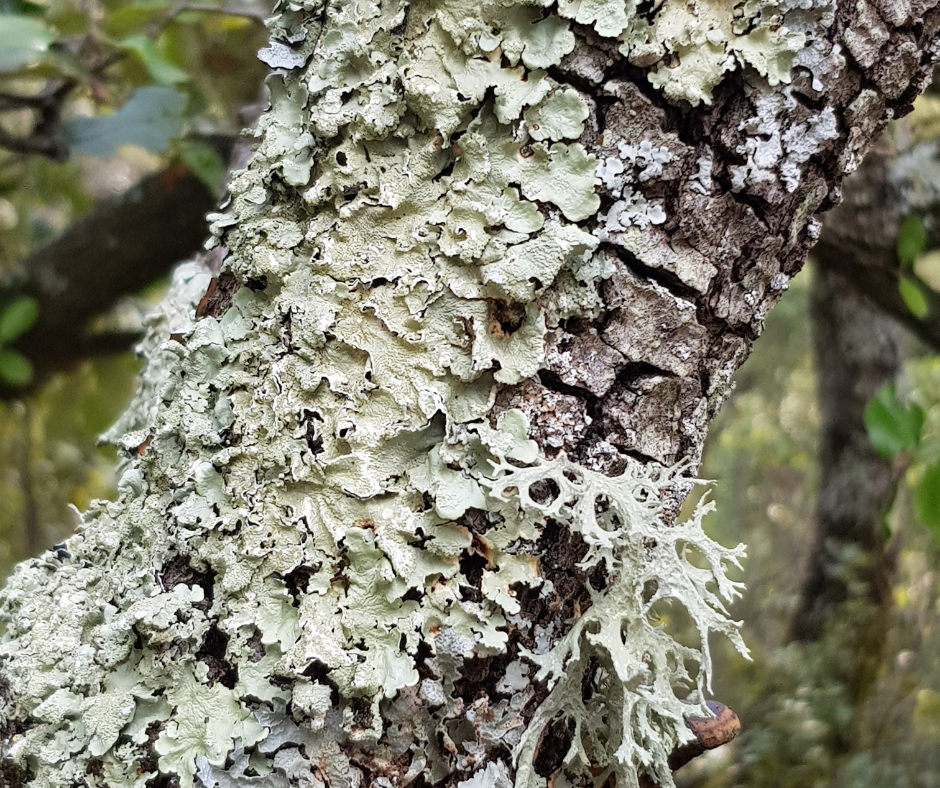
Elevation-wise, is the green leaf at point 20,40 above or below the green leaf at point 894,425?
below

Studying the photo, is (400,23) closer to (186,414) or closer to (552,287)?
(552,287)

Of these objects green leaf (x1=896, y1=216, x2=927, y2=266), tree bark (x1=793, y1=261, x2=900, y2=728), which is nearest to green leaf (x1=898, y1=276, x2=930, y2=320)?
green leaf (x1=896, y1=216, x2=927, y2=266)

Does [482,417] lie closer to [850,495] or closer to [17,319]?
[17,319]

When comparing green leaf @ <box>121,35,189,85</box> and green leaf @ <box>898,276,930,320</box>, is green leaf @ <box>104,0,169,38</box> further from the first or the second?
green leaf @ <box>898,276,930,320</box>

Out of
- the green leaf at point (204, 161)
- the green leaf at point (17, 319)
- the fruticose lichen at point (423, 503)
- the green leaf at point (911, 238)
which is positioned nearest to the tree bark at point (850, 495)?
the green leaf at point (911, 238)

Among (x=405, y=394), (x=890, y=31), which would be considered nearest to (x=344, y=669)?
(x=405, y=394)

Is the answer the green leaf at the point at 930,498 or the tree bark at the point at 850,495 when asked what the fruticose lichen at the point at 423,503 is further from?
the tree bark at the point at 850,495

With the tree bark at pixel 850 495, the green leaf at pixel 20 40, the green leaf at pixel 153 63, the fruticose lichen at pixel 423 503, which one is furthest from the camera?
the tree bark at pixel 850 495
